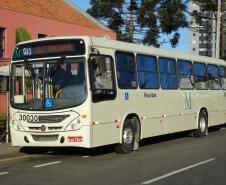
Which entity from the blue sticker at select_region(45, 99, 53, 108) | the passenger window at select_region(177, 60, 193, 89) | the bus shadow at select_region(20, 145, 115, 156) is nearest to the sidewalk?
the bus shadow at select_region(20, 145, 115, 156)

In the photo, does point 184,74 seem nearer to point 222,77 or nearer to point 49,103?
point 222,77

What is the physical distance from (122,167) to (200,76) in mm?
9089

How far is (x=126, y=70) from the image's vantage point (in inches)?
605

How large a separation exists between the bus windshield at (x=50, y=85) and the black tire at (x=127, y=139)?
197cm

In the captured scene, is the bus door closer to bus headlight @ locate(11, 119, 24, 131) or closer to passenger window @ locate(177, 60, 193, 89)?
bus headlight @ locate(11, 119, 24, 131)

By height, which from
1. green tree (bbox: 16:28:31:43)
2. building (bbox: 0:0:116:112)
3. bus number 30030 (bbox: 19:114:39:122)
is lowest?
bus number 30030 (bbox: 19:114:39:122)

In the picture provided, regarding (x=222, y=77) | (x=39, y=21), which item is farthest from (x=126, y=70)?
(x=39, y=21)

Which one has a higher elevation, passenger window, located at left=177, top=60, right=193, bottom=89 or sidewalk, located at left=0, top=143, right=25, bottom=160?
passenger window, located at left=177, top=60, right=193, bottom=89

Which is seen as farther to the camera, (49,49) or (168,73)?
(168,73)

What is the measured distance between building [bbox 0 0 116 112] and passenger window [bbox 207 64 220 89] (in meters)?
10.4

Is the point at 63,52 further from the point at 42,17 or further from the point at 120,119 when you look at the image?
the point at 42,17

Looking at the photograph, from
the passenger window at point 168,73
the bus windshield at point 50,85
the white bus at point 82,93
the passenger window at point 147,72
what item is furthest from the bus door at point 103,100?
the passenger window at point 168,73

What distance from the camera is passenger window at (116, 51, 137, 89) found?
15060 millimetres

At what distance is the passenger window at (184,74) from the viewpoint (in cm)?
1895
